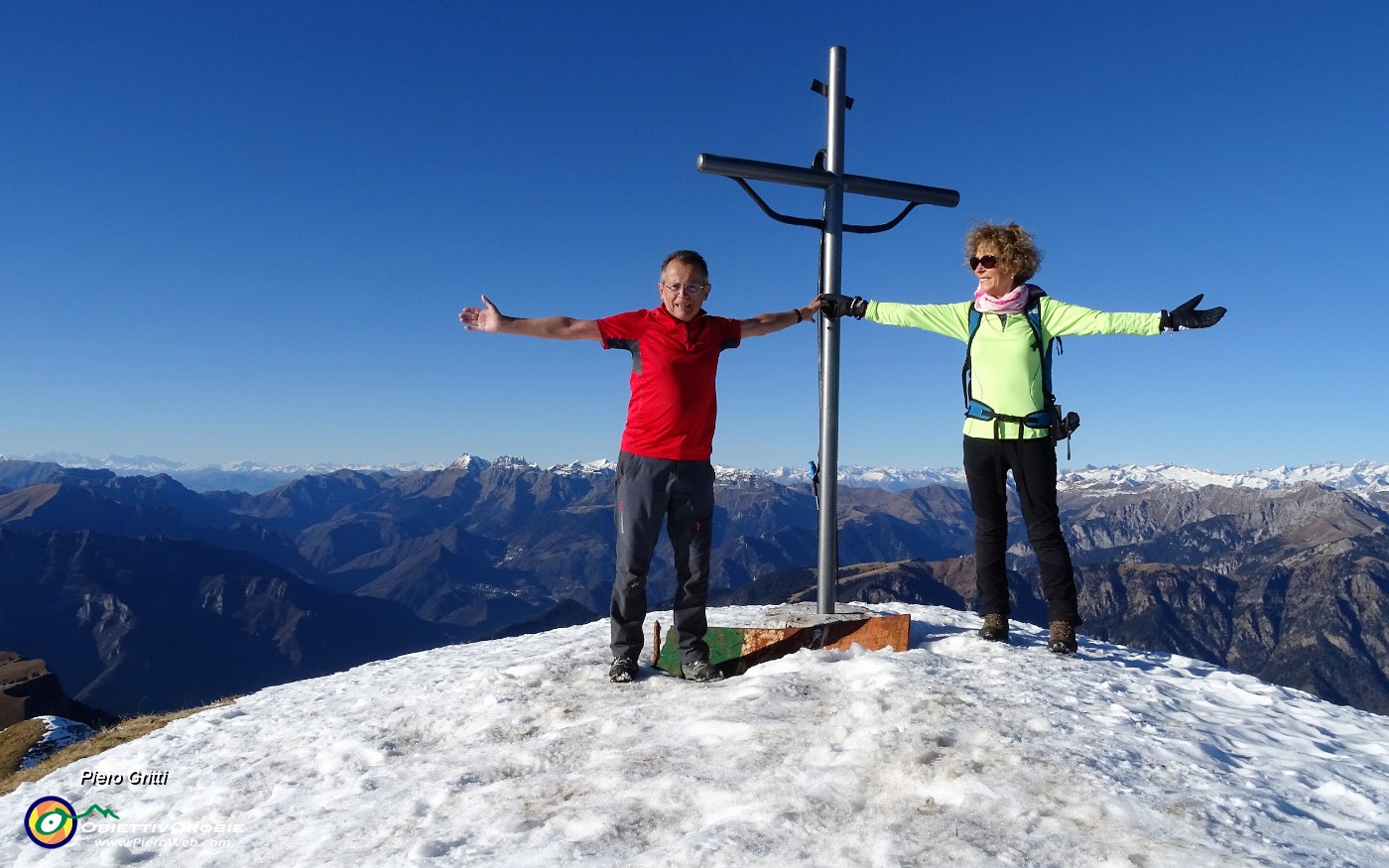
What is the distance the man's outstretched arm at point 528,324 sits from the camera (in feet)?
22.3

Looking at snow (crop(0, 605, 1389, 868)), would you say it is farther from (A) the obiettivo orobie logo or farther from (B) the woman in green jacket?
(B) the woman in green jacket

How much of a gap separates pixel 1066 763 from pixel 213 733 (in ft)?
25.2

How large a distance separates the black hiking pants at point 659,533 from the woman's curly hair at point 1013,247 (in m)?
3.55

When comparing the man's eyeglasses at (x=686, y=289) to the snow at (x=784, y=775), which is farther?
the man's eyeglasses at (x=686, y=289)

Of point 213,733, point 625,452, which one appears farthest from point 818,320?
point 213,733

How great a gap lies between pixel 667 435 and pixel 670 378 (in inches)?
21.0

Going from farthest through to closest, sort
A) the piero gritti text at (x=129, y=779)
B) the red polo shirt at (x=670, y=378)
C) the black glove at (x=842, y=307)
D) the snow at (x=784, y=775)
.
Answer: the black glove at (x=842, y=307) < the red polo shirt at (x=670, y=378) < the piero gritti text at (x=129, y=779) < the snow at (x=784, y=775)

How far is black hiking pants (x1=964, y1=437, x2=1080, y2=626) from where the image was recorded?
712 cm

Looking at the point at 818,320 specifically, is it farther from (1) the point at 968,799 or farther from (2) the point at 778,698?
(1) the point at 968,799

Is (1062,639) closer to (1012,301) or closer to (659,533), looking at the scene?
(1012,301)

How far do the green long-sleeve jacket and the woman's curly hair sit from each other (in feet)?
1.16

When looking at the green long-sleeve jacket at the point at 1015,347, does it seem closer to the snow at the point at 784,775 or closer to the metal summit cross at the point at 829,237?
the metal summit cross at the point at 829,237

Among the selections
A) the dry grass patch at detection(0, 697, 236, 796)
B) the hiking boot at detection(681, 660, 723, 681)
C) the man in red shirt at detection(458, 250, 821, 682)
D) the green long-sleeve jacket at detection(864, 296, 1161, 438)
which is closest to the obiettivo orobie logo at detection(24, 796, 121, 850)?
the dry grass patch at detection(0, 697, 236, 796)

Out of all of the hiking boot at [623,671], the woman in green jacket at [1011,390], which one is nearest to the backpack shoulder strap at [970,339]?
the woman in green jacket at [1011,390]
